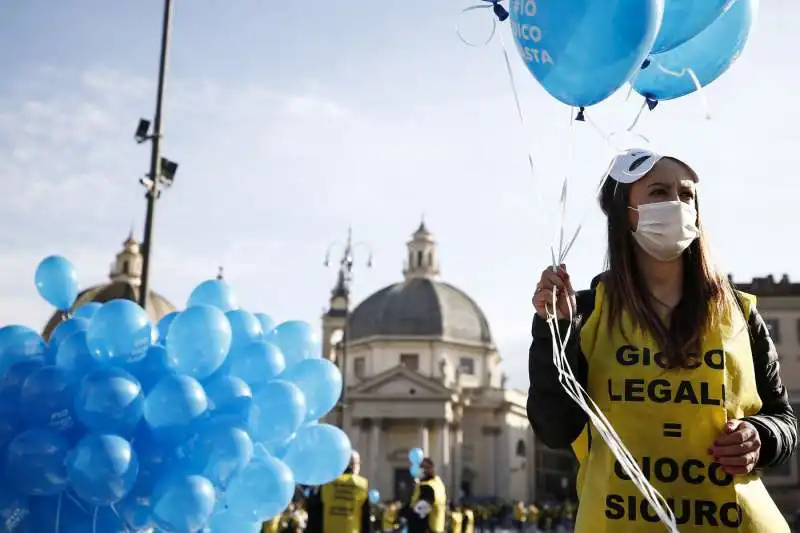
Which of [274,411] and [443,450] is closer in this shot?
[274,411]

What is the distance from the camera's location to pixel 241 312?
7684mm

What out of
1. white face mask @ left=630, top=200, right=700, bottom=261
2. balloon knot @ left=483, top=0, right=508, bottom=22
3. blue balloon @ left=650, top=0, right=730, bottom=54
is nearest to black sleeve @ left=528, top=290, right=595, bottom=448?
white face mask @ left=630, top=200, right=700, bottom=261

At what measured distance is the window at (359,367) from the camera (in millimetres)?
72062

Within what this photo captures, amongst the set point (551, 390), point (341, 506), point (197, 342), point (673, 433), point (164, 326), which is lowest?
point (341, 506)

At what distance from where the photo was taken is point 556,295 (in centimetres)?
254

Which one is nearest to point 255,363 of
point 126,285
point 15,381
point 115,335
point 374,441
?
point 115,335

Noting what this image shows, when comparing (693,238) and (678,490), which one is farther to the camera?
(693,238)

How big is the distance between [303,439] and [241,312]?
1183 millimetres

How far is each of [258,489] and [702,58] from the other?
4.63 metres

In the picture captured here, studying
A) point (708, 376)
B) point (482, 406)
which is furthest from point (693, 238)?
point (482, 406)

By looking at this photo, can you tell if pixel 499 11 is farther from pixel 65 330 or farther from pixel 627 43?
pixel 65 330

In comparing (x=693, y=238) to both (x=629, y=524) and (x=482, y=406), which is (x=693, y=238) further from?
(x=482, y=406)

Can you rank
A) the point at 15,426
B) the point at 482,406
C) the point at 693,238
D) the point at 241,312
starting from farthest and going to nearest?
the point at 482,406 → the point at 241,312 → the point at 15,426 → the point at 693,238

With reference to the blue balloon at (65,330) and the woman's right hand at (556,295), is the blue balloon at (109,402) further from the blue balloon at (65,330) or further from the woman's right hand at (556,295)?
the woman's right hand at (556,295)
